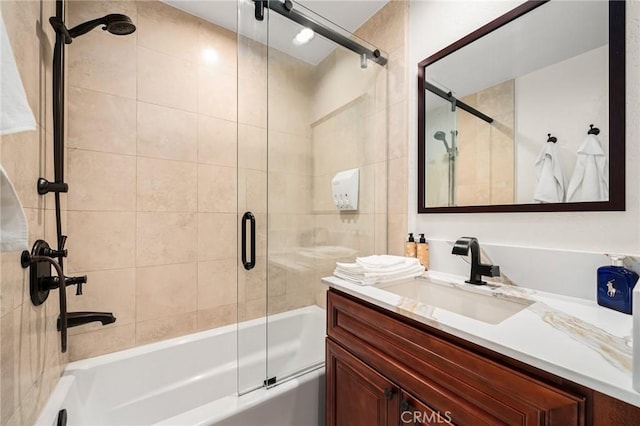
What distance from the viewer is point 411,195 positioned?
150 cm

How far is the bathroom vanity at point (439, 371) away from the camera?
509mm

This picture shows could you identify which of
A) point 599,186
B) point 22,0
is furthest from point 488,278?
point 22,0

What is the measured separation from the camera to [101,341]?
151 centimetres

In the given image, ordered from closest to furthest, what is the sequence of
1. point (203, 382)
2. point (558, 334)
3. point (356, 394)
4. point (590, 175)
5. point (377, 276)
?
point (558, 334) → point (590, 175) → point (356, 394) → point (377, 276) → point (203, 382)

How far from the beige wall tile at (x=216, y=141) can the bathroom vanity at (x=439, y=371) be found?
1.30 m

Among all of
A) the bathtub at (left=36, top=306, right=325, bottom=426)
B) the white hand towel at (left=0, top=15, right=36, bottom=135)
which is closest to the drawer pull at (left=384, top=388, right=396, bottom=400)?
the bathtub at (left=36, top=306, right=325, bottom=426)

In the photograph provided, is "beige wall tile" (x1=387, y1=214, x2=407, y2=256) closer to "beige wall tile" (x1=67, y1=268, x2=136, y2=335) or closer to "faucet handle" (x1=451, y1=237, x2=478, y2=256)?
"faucet handle" (x1=451, y1=237, x2=478, y2=256)

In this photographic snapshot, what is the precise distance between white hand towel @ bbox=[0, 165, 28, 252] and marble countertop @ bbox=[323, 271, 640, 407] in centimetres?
87

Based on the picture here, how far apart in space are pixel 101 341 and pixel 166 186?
95 centimetres

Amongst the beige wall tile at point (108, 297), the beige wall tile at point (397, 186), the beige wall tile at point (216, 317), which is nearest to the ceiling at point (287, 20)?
the beige wall tile at point (397, 186)

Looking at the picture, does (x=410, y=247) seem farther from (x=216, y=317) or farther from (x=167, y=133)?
(x=167, y=133)

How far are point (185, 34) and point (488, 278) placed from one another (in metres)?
2.26

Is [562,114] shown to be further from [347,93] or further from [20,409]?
[20,409]

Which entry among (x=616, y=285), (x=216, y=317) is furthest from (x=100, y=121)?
(x=616, y=285)
